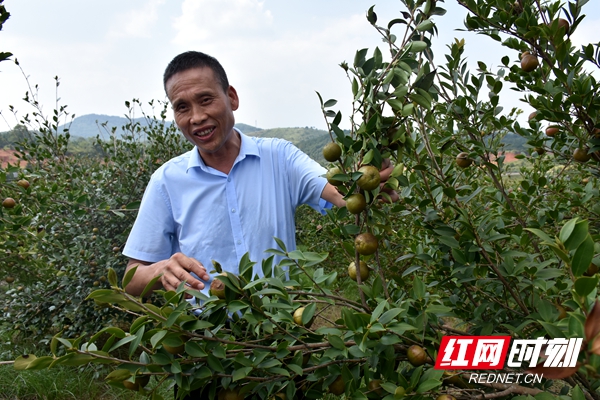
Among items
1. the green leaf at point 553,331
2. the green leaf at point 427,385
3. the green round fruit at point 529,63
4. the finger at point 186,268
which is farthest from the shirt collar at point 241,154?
the green leaf at point 553,331

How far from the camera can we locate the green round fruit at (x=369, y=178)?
3.64ft

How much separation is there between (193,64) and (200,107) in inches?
8.7

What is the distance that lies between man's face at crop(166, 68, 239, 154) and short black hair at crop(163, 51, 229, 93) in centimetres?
3

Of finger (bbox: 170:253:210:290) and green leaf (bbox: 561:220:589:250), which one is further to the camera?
finger (bbox: 170:253:210:290)

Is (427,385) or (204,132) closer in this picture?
(427,385)

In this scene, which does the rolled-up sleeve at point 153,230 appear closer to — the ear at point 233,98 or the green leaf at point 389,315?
the ear at point 233,98

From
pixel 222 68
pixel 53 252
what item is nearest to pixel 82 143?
pixel 53 252

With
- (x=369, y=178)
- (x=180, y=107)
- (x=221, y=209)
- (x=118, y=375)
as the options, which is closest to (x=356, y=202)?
(x=369, y=178)

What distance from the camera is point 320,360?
118 centimetres

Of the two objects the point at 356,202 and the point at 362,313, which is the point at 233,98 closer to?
the point at 356,202

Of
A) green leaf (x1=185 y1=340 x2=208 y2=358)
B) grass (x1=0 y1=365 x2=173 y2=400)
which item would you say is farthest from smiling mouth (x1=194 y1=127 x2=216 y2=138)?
grass (x1=0 y1=365 x2=173 y2=400)

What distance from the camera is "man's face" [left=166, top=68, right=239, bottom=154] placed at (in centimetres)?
198

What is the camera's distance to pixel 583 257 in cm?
76

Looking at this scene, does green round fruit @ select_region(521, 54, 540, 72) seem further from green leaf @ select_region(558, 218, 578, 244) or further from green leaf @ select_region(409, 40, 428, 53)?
green leaf @ select_region(558, 218, 578, 244)
